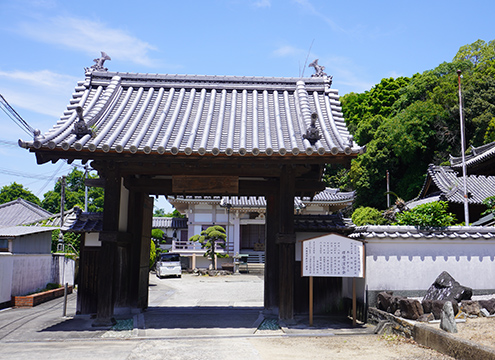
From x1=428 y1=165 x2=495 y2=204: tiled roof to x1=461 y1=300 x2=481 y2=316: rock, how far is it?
619 inches

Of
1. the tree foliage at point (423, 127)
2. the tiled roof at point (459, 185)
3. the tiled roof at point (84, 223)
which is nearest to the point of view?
the tiled roof at point (84, 223)

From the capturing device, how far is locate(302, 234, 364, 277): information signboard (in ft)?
31.5

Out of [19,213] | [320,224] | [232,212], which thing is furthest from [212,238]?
[320,224]

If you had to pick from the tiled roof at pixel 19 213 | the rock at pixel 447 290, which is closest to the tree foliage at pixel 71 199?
the tiled roof at pixel 19 213

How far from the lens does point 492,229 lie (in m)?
9.99

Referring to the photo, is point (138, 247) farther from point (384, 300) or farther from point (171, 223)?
point (171, 223)

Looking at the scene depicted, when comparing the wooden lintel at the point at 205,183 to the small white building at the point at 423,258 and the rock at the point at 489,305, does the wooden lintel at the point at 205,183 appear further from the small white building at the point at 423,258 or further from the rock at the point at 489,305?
the rock at the point at 489,305

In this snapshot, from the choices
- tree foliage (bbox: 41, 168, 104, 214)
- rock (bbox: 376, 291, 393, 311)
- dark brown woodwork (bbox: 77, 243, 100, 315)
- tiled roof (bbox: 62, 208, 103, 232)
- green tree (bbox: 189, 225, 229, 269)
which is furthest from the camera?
tree foliage (bbox: 41, 168, 104, 214)

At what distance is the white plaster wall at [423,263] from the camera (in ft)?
32.1

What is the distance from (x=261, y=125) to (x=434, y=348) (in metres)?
6.30

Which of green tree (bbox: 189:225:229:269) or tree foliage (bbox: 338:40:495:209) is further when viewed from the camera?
tree foliage (bbox: 338:40:495:209)

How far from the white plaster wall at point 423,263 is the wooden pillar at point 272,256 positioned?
289cm

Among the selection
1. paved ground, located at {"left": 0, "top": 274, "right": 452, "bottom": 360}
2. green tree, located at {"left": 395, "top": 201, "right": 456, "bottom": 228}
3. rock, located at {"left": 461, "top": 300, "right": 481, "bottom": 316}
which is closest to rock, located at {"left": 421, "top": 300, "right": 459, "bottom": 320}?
rock, located at {"left": 461, "top": 300, "right": 481, "bottom": 316}

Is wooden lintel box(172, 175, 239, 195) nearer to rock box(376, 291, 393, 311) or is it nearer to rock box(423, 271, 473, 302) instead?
rock box(376, 291, 393, 311)
